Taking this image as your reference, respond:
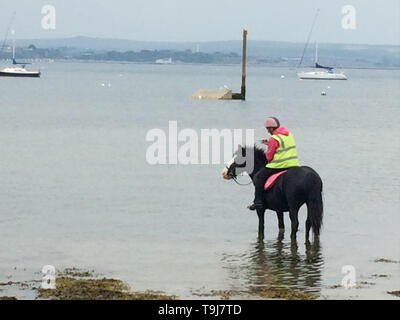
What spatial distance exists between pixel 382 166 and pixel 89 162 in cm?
1111

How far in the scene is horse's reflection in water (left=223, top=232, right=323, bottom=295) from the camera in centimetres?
1775

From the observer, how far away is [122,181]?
3434cm

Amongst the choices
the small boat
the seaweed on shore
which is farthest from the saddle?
the small boat

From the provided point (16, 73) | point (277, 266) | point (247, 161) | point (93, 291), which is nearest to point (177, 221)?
point (247, 161)

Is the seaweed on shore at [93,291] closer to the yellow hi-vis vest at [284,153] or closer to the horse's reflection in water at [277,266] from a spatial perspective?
the horse's reflection in water at [277,266]

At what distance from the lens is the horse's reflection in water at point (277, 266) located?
17750 millimetres

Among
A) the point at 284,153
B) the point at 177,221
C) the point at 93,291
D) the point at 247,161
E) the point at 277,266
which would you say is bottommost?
the point at 177,221

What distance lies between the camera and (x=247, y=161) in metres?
20.9

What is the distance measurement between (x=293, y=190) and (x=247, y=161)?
119cm

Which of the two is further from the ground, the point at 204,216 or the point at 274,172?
the point at 274,172

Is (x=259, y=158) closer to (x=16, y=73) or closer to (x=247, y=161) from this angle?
(x=247, y=161)

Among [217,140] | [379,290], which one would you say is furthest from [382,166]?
[379,290]
